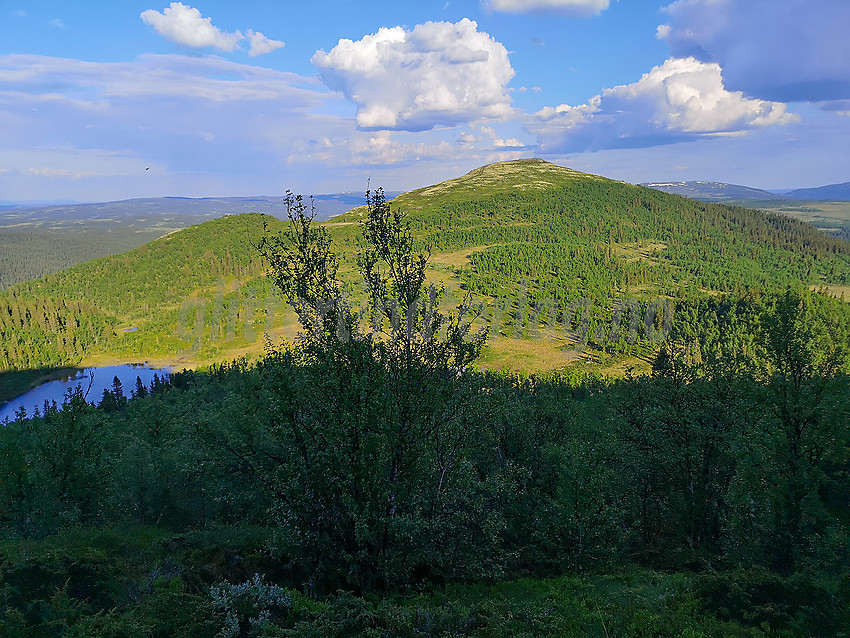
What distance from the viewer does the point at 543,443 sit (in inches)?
1666

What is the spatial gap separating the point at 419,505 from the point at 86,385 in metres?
197

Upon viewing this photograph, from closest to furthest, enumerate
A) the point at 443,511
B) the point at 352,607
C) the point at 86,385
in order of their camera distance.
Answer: the point at 352,607
the point at 443,511
the point at 86,385

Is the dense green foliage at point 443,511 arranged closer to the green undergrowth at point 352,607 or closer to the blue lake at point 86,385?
the green undergrowth at point 352,607

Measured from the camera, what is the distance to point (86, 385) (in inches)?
6732

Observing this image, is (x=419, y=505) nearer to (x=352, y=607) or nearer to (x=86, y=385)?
(x=352, y=607)

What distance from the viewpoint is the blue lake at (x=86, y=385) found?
155 meters

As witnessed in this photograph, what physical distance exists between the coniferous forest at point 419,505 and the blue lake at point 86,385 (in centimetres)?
15316

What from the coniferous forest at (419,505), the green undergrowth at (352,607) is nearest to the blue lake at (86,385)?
the coniferous forest at (419,505)

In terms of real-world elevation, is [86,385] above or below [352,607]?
below

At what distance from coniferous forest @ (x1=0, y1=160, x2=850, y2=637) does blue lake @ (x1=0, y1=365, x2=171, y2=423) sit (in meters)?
153

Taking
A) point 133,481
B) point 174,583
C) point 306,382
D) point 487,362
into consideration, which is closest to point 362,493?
point 306,382

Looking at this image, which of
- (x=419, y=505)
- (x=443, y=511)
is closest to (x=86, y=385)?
(x=419, y=505)

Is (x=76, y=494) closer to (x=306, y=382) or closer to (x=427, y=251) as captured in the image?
(x=306, y=382)

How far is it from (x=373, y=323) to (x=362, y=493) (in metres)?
8.93
